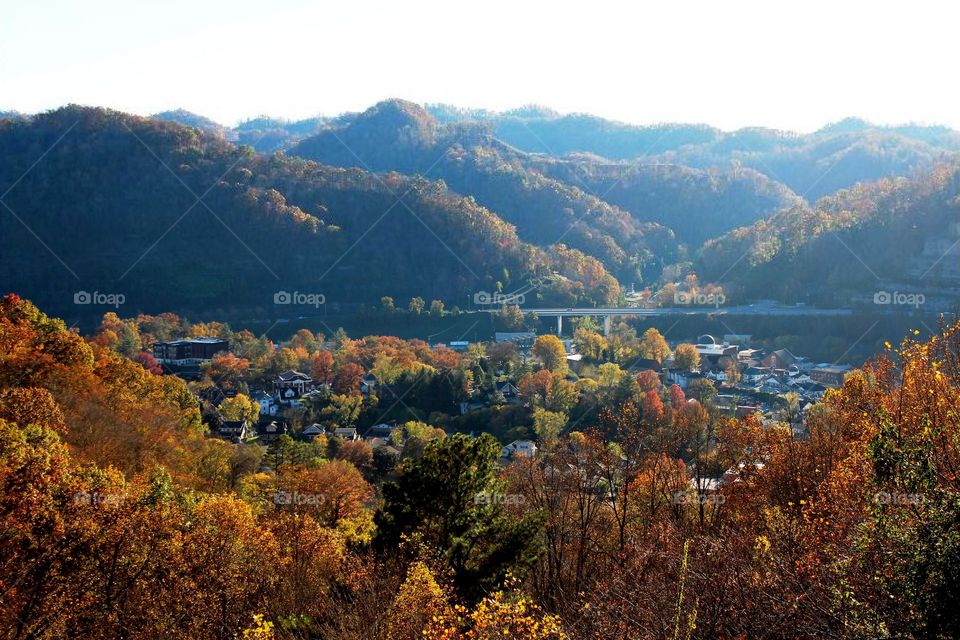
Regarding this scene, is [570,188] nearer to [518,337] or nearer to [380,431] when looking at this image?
[518,337]

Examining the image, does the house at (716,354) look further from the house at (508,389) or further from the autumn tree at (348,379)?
the autumn tree at (348,379)

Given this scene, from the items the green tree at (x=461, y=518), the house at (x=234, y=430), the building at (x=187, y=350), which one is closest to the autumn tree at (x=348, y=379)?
the house at (x=234, y=430)

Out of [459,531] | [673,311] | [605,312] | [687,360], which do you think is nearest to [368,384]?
[687,360]

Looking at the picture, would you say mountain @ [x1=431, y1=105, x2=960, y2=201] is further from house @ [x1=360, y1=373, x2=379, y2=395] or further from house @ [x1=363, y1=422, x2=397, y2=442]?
house @ [x1=363, y1=422, x2=397, y2=442]

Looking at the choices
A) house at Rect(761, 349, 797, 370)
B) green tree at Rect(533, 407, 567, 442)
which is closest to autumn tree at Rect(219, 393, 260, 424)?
green tree at Rect(533, 407, 567, 442)

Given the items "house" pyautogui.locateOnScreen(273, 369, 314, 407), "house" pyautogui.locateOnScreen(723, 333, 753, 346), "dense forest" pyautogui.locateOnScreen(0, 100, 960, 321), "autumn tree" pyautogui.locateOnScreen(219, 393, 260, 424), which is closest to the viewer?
"autumn tree" pyautogui.locateOnScreen(219, 393, 260, 424)
